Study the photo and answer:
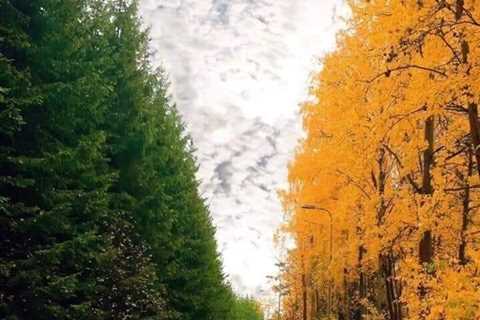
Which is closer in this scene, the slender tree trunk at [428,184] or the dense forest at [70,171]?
the dense forest at [70,171]

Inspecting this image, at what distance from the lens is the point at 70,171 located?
11.8 meters

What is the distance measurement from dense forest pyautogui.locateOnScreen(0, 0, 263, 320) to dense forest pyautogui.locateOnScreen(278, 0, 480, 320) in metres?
5.56

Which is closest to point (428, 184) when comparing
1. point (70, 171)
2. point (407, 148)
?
point (407, 148)

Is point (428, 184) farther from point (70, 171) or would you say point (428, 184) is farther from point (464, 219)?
point (70, 171)

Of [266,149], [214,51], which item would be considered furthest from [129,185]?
[214,51]

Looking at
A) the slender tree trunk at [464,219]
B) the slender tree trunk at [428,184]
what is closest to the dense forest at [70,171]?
the slender tree trunk at [428,184]

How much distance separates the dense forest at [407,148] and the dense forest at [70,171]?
556 centimetres

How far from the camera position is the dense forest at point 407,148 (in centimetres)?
850

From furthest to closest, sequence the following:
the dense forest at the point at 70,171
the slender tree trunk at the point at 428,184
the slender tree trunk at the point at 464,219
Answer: the slender tree trunk at the point at 464,219 < the slender tree trunk at the point at 428,184 < the dense forest at the point at 70,171

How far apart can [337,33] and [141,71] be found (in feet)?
21.3

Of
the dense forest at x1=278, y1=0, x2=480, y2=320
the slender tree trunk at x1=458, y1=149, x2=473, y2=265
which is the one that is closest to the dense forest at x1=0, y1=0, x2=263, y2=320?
the dense forest at x1=278, y1=0, x2=480, y2=320

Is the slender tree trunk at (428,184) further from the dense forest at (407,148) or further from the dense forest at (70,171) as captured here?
the dense forest at (70,171)

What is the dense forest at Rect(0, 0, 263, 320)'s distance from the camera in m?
10.1

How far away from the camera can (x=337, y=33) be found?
17.9 m
